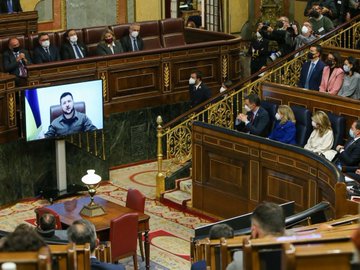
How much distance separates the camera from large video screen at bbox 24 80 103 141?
1234 centimetres

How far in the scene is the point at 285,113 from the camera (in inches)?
451

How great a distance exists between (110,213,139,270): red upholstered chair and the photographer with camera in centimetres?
651

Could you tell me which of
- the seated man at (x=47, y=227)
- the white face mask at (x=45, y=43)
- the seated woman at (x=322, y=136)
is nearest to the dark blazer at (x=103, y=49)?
the white face mask at (x=45, y=43)

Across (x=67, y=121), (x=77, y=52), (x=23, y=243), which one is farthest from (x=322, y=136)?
(x=23, y=243)

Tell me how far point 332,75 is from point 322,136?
170 centimetres

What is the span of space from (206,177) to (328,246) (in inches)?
311

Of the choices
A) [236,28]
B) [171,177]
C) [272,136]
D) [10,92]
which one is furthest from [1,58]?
[236,28]

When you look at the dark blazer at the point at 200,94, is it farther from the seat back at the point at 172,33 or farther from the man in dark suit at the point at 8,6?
the man in dark suit at the point at 8,6

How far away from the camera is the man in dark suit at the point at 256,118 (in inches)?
467

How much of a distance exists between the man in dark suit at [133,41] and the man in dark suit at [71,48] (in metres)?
0.88

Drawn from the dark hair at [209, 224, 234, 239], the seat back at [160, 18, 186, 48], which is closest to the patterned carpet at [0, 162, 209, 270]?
the seat back at [160, 18, 186, 48]

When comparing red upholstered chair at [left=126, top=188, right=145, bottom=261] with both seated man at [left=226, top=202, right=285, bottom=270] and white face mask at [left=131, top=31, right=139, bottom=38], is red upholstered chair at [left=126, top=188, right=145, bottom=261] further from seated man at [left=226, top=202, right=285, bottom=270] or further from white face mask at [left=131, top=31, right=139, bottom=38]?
white face mask at [left=131, top=31, right=139, bottom=38]

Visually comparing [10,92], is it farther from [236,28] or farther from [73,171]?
[236,28]

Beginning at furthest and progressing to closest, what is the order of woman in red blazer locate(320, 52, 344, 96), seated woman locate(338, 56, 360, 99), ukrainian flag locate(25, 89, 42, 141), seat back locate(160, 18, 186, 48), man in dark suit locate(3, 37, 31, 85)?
seat back locate(160, 18, 186, 48), man in dark suit locate(3, 37, 31, 85), woman in red blazer locate(320, 52, 344, 96), seated woman locate(338, 56, 360, 99), ukrainian flag locate(25, 89, 42, 141)
